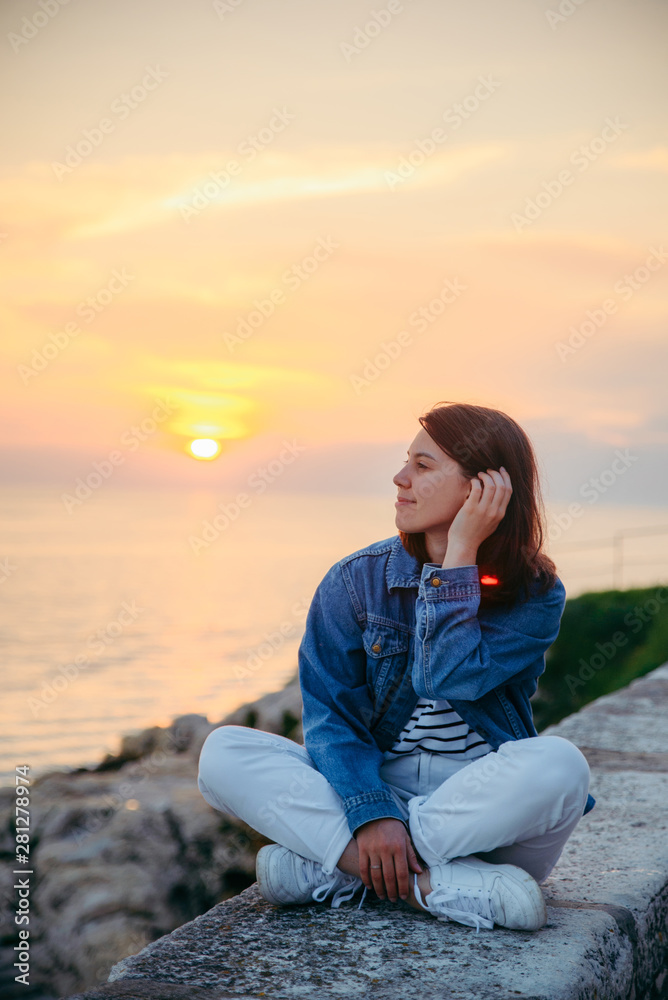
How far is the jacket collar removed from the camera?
2.44 m

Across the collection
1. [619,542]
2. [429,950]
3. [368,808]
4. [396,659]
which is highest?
[619,542]

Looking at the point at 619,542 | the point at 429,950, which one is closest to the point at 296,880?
the point at 429,950

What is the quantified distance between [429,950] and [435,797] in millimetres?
371

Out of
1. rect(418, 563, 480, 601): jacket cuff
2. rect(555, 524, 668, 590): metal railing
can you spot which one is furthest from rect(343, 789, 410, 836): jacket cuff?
rect(555, 524, 668, 590): metal railing

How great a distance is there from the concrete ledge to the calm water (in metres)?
0.93

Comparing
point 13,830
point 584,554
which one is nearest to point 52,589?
point 584,554

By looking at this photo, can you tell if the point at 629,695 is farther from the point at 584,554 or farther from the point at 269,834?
the point at 584,554

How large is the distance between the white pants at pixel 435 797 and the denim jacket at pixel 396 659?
0.25ft

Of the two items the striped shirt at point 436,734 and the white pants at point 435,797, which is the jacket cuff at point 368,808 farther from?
the striped shirt at point 436,734

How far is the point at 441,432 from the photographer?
2.43 m
